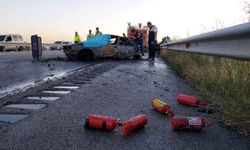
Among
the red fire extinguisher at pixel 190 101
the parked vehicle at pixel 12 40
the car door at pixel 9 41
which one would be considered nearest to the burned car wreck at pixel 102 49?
the red fire extinguisher at pixel 190 101

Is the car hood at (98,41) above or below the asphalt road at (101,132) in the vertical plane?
above

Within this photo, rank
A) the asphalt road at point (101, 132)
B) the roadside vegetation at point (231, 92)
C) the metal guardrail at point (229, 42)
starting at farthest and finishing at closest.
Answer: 1. the roadside vegetation at point (231, 92)
2. the metal guardrail at point (229, 42)
3. the asphalt road at point (101, 132)

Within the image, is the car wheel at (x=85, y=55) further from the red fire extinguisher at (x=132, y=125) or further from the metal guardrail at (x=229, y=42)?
the red fire extinguisher at (x=132, y=125)

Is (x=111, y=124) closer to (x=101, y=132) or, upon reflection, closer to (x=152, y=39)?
(x=101, y=132)

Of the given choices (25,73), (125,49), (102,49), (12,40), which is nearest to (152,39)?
(125,49)

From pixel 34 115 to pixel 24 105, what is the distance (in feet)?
2.45

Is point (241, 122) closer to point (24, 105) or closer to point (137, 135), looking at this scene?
point (137, 135)

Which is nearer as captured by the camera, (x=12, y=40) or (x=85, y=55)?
(x=85, y=55)

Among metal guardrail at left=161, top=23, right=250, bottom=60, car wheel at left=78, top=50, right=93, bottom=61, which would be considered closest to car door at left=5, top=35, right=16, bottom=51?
car wheel at left=78, top=50, right=93, bottom=61

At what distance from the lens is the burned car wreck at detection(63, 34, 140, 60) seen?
59.8 feet

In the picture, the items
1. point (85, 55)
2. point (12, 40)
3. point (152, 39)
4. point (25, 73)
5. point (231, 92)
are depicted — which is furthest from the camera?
point (12, 40)

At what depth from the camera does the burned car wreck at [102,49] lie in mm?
18234

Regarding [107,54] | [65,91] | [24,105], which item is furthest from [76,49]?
[24,105]

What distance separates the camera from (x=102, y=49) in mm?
18781
